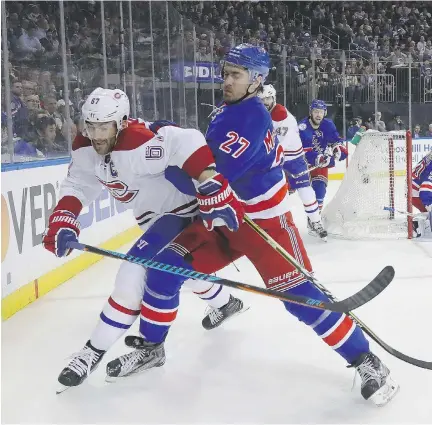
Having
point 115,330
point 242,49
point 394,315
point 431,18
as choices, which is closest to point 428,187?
point 394,315

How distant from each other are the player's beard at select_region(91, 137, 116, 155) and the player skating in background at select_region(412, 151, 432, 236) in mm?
2817

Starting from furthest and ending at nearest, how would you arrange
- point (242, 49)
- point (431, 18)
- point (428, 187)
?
1. point (431, 18)
2. point (428, 187)
3. point (242, 49)

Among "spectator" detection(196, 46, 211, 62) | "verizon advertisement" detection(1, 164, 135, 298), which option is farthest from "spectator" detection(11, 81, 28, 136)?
"spectator" detection(196, 46, 211, 62)

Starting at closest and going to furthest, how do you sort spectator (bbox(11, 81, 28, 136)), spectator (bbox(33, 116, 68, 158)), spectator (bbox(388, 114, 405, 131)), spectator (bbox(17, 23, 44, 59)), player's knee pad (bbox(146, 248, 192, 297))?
player's knee pad (bbox(146, 248, 192, 297)), spectator (bbox(11, 81, 28, 136)), spectator (bbox(33, 116, 68, 158)), spectator (bbox(17, 23, 44, 59)), spectator (bbox(388, 114, 405, 131))

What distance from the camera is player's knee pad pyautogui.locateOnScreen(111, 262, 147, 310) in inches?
66.7

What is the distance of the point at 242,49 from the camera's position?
176 centimetres

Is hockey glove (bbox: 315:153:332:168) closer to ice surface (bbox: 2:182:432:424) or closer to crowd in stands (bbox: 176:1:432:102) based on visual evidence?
ice surface (bbox: 2:182:432:424)

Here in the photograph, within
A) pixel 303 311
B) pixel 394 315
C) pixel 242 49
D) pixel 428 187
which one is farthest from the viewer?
pixel 428 187

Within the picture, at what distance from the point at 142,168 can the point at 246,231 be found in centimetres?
34

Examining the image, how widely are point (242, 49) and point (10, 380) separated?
1236mm

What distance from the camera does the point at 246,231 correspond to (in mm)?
1680

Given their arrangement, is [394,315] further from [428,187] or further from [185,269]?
[428,187]

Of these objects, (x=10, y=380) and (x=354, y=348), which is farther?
(x=10, y=380)

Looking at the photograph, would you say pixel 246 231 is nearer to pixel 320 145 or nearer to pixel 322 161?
pixel 322 161
